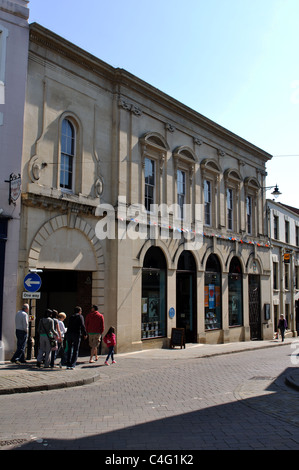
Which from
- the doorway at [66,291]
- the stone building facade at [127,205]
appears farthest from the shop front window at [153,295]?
the doorway at [66,291]

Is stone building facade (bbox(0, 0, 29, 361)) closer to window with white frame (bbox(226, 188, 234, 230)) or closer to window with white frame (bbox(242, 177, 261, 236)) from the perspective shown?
window with white frame (bbox(226, 188, 234, 230))

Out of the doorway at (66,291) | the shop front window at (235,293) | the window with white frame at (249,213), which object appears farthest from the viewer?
the window with white frame at (249,213)

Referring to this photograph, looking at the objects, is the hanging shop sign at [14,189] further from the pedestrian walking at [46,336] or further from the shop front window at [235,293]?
the shop front window at [235,293]

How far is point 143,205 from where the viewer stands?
19.4m

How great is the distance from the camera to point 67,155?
16656mm

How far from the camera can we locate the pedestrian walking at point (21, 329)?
13.0 m

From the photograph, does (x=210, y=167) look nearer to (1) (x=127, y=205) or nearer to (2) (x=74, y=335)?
(1) (x=127, y=205)

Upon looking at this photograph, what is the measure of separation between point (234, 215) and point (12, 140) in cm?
1556

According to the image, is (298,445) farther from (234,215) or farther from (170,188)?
(234,215)

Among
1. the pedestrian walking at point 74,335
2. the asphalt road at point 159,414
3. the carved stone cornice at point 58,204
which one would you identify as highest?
the carved stone cornice at point 58,204

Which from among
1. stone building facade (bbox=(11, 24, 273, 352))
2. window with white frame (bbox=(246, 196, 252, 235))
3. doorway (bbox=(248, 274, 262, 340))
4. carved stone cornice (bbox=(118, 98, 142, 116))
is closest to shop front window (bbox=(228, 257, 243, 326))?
stone building facade (bbox=(11, 24, 273, 352))

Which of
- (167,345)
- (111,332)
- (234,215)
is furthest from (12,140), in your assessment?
(234,215)

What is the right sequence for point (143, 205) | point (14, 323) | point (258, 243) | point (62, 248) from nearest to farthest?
point (14, 323) → point (62, 248) → point (143, 205) → point (258, 243)

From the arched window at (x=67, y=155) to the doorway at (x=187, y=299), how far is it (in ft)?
24.9
